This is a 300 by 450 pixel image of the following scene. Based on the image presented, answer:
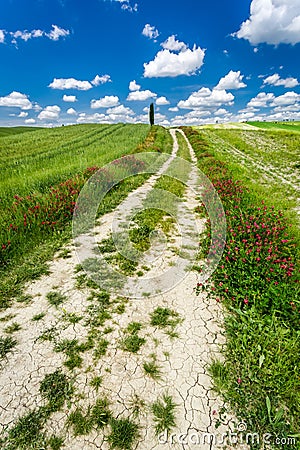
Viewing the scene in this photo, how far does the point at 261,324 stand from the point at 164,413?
1.70 metres

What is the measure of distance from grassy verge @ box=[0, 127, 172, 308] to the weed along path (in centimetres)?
33

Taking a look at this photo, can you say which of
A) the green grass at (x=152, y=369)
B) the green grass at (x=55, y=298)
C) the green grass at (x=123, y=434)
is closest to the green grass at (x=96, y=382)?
the green grass at (x=123, y=434)

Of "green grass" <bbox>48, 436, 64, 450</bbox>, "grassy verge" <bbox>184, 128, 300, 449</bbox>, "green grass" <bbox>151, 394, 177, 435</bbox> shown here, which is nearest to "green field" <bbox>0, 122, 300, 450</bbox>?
"grassy verge" <bbox>184, 128, 300, 449</bbox>

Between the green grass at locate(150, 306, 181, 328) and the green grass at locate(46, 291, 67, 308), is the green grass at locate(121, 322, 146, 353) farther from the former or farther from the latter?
the green grass at locate(46, 291, 67, 308)

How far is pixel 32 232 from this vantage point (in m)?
5.95

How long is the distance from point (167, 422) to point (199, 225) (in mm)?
5044

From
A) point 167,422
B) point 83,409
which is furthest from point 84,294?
point 167,422

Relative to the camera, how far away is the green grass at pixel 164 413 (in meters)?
2.37

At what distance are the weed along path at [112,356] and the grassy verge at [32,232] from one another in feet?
1.09

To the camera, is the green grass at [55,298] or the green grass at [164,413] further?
the green grass at [55,298]

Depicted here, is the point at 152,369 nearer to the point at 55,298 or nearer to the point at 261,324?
the point at 261,324

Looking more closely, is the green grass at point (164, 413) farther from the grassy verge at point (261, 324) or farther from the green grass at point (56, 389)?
the green grass at point (56, 389)

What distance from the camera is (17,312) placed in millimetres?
3752

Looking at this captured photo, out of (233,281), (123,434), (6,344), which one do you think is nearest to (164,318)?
(233,281)
